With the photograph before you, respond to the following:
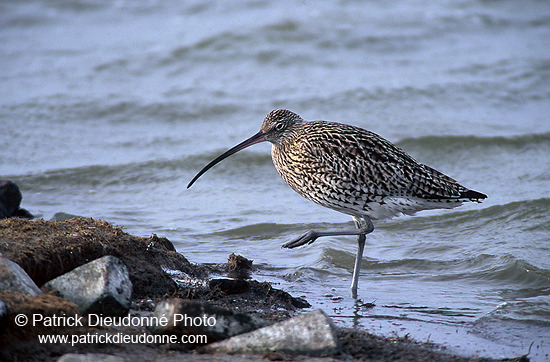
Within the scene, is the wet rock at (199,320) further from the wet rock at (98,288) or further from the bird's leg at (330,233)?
the bird's leg at (330,233)

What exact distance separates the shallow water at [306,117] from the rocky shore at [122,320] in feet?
4.27

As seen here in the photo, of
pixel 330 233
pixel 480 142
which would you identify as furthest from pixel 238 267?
pixel 480 142

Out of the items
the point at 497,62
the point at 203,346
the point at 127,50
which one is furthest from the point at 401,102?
the point at 203,346

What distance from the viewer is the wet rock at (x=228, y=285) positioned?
6.84m

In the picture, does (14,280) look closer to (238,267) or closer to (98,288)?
(98,288)

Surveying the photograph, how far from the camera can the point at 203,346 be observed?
5207 millimetres

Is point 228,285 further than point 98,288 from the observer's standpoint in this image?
Yes

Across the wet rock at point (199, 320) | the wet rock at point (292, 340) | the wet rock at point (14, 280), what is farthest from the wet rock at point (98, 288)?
the wet rock at point (292, 340)

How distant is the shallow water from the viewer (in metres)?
8.09

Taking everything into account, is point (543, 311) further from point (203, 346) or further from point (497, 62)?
point (497, 62)

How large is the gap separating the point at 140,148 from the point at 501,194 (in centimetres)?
664

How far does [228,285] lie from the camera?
6895 mm

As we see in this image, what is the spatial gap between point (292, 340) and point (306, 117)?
34.0ft

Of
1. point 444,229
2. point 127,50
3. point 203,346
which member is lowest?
point 444,229
